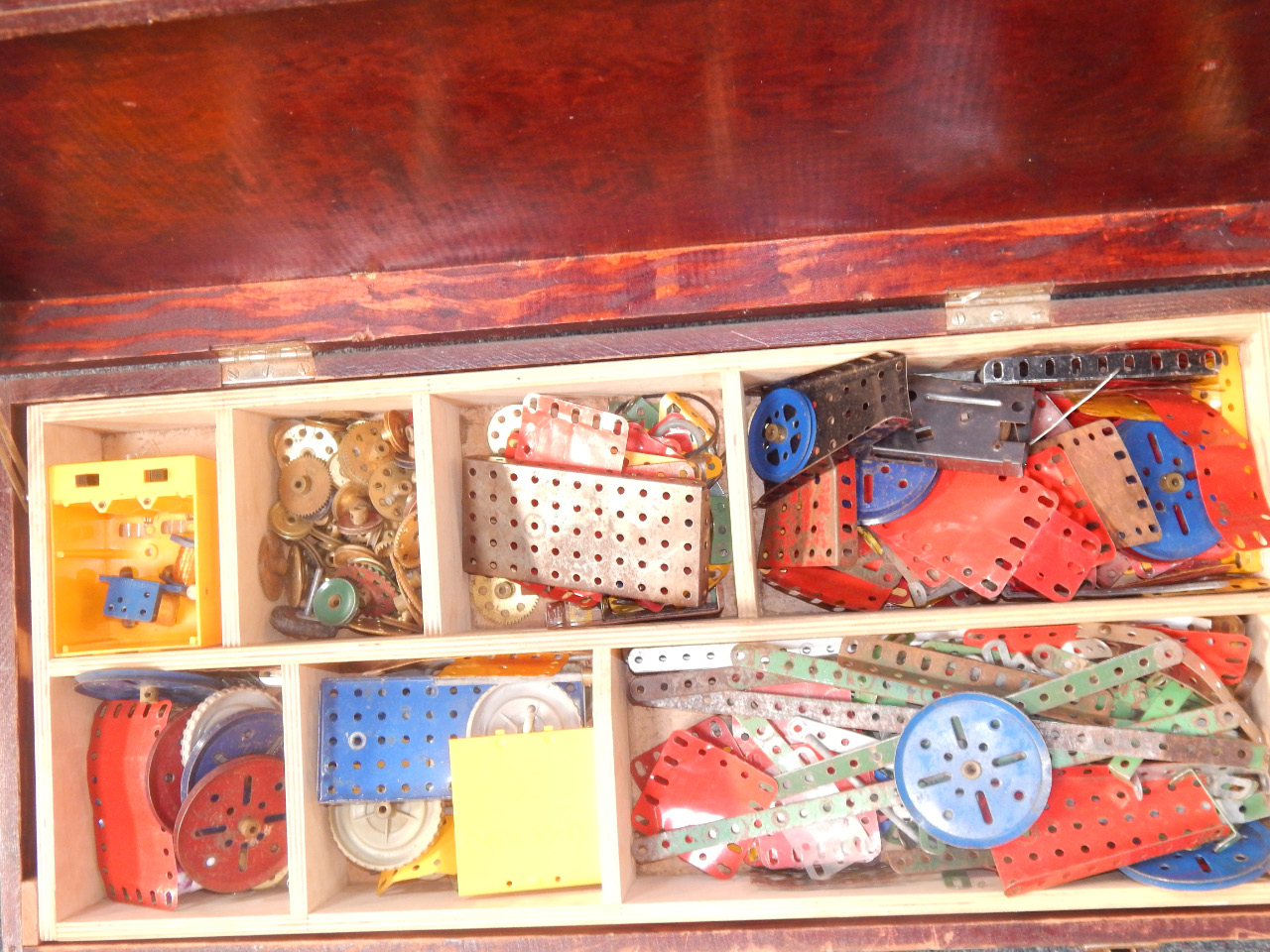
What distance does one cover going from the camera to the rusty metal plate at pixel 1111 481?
1.88m

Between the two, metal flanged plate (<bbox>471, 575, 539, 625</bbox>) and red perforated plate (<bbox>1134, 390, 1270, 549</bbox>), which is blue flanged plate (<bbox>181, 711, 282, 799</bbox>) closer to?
metal flanged plate (<bbox>471, 575, 539, 625</bbox>)

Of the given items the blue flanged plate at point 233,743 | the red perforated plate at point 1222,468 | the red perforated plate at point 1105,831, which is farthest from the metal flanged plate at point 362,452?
the red perforated plate at point 1222,468

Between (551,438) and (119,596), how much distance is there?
1035 mm

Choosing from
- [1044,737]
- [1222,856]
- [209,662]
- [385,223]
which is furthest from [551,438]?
[1222,856]

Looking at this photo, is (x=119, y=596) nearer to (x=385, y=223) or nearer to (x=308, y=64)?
(x=385, y=223)

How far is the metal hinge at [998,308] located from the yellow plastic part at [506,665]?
1.11 metres

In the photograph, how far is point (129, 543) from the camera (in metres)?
2.18

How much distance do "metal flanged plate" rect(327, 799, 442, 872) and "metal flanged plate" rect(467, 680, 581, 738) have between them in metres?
0.23

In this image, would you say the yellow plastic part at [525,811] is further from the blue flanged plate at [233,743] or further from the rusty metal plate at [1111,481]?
the rusty metal plate at [1111,481]

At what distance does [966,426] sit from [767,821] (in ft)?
3.03

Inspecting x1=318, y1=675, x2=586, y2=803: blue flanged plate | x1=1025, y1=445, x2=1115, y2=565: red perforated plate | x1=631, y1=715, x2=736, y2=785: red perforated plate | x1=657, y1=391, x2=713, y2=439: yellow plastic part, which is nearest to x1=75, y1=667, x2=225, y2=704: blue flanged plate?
x1=318, y1=675, x2=586, y2=803: blue flanged plate

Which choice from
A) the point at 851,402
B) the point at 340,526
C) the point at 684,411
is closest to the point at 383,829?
the point at 340,526

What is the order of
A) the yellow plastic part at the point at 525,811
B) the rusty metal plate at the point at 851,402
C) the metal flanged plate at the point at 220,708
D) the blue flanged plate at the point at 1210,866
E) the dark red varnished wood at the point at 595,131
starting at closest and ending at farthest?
the dark red varnished wood at the point at 595,131, the blue flanged plate at the point at 1210,866, the rusty metal plate at the point at 851,402, the yellow plastic part at the point at 525,811, the metal flanged plate at the point at 220,708

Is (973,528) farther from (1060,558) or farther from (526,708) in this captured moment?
(526,708)
